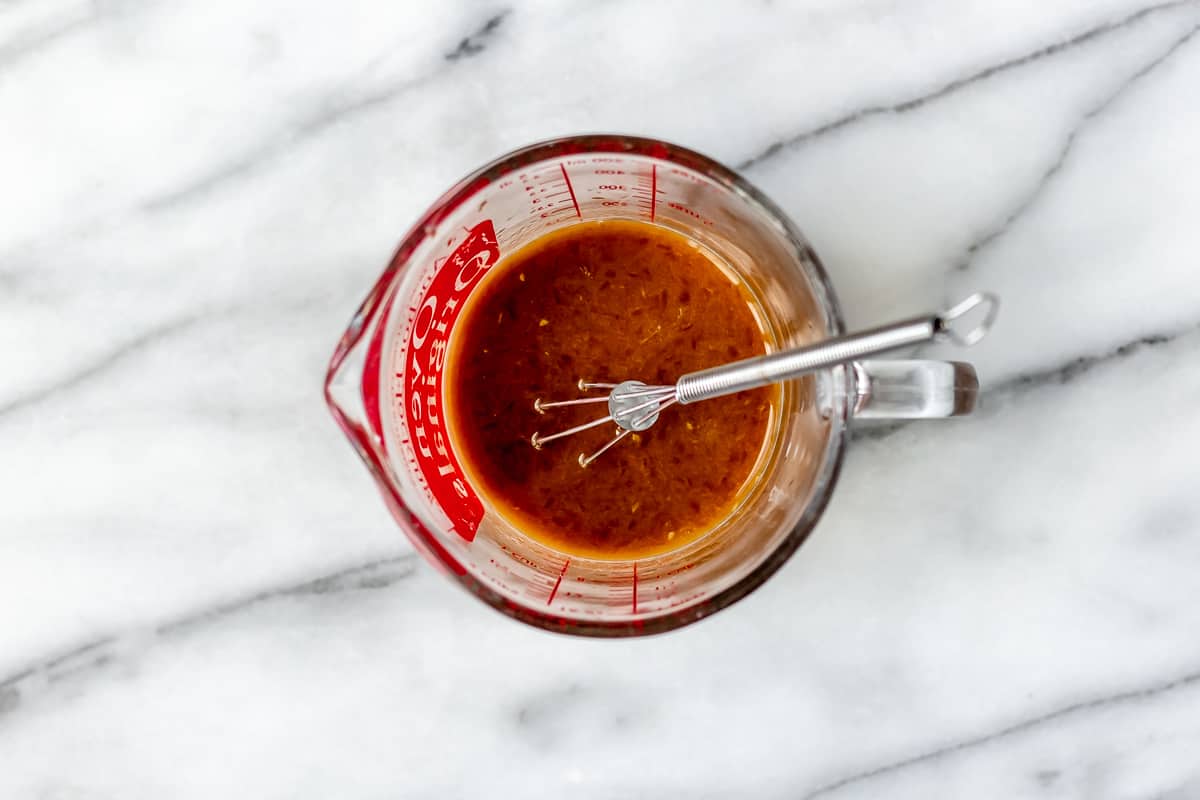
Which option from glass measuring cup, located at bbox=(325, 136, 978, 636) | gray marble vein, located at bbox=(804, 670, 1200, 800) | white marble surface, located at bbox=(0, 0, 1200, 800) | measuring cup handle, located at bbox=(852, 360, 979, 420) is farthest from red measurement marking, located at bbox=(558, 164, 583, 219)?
gray marble vein, located at bbox=(804, 670, 1200, 800)

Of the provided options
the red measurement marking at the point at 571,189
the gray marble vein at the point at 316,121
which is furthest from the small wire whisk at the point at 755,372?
the gray marble vein at the point at 316,121

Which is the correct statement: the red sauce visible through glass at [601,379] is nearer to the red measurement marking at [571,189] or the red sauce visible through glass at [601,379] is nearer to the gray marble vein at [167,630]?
the red measurement marking at [571,189]

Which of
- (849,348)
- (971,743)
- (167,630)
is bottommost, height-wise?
(971,743)

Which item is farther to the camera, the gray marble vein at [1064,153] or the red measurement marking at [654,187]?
the gray marble vein at [1064,153]

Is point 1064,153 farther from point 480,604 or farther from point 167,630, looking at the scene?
point 167,630

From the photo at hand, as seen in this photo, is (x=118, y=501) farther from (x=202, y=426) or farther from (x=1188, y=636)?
(x=1188, y=636)

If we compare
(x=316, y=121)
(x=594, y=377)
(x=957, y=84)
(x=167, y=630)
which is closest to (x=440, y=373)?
(x=594, y=377)

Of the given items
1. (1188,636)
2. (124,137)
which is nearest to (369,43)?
(124,137)

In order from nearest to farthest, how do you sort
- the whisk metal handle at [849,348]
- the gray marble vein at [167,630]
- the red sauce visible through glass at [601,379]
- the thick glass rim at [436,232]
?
the whisk metal handle at [849,348] → the thick glass rim at [436,232] → the red sauce visible through glass at [601,379] → the gray marble vein at [167,630]
